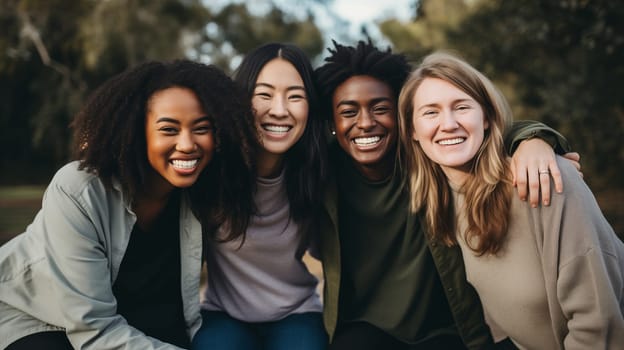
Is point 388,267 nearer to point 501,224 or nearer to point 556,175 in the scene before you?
point 501,224

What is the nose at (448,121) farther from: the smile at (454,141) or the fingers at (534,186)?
the fingers at (534,186)

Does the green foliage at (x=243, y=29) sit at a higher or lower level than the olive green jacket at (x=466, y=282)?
higher

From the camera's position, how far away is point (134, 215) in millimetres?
2461

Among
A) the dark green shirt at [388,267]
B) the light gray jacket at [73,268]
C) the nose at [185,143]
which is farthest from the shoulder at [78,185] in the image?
the dark green shirt at [388,267]

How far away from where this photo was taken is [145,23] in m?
10.8

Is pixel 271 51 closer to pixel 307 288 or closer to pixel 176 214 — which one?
pixel 176 214

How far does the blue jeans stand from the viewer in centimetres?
278

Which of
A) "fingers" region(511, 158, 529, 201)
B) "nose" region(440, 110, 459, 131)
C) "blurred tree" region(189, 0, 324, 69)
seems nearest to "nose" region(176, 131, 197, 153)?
"nose" region(440, 110, 459, 131)

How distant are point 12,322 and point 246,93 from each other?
4.95 ft

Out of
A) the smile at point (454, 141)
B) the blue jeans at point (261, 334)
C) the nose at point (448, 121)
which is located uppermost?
the nose at point (448, 121)

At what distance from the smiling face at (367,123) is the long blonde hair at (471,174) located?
0.43 feet

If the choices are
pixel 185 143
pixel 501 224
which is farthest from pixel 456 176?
pixel 185 143

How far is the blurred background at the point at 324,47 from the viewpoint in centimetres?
641

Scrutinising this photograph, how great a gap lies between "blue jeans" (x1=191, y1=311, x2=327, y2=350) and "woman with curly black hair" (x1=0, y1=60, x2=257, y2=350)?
0.39ft
